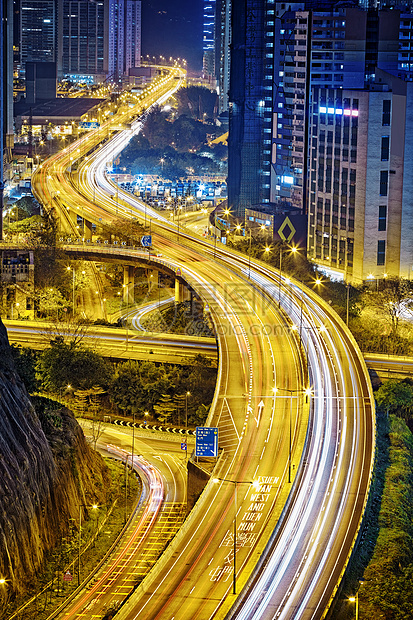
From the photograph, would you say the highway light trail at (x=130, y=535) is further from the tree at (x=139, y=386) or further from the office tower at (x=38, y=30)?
the office tower at (x=38, y=30)

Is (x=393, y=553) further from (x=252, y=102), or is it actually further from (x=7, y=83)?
(x=7, y=83)

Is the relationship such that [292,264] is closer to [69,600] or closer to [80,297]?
[80,297]

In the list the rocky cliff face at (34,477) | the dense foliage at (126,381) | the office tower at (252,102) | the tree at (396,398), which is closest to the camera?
the rocky cliff face at (34,477)

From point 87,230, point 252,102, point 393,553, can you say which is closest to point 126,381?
point 393,553

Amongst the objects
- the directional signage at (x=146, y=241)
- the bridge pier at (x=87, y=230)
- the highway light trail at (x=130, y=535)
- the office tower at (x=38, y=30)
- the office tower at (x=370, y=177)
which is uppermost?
the office tower at (x=38, y=30)

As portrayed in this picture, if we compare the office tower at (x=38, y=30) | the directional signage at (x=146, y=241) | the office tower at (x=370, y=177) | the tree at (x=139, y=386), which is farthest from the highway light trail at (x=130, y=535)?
the office tower at (x=38, y=30)

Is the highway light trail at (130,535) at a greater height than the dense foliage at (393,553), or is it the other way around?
the dense foliage at (393,553)

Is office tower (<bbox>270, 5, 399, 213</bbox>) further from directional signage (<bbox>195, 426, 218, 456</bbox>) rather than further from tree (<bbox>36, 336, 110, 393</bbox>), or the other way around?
directional signage (<bbox>195, 426, 218, 456</bbox>)
